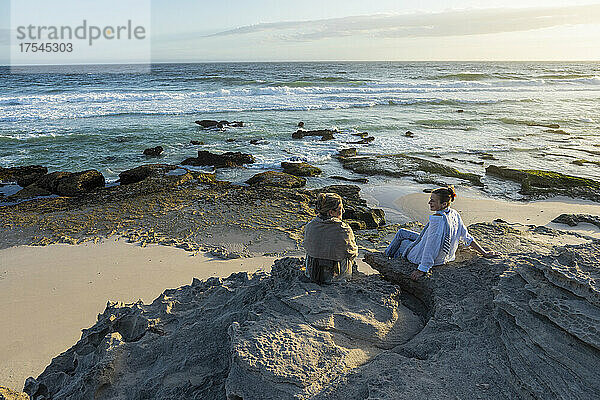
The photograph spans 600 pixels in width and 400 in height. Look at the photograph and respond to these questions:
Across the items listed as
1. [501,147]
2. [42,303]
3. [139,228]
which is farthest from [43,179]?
[501,147]

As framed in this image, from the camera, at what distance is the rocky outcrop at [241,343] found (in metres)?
2.81

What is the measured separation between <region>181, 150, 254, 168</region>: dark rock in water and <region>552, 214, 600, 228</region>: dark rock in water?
866 cm

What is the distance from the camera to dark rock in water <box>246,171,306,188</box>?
10523 millimetres

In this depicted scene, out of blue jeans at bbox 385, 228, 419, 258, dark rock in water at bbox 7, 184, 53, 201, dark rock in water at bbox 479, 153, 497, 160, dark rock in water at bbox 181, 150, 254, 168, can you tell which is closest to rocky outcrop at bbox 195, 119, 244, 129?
dark rock in water at bbox 181, 150, 254, 168

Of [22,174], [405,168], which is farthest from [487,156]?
[22,174]

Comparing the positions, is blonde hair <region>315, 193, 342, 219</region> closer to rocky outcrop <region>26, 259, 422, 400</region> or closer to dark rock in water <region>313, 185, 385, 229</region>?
rocky outcrop <region>26, 259, 422, 400</region>

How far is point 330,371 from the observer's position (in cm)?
281

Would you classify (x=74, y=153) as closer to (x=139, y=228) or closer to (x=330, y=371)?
(x=139, y=228)

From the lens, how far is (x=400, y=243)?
15.8 feet

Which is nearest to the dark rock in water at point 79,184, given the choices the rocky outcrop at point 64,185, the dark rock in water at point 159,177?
the rocky outcrop at point 64,185

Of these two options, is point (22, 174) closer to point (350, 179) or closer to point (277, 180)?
point (277, 180)

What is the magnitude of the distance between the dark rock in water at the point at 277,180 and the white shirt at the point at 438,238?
6.51 m

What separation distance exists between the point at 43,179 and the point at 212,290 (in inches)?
332

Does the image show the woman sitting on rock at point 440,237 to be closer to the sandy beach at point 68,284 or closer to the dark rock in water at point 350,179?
the sandy beach at point 68,284
